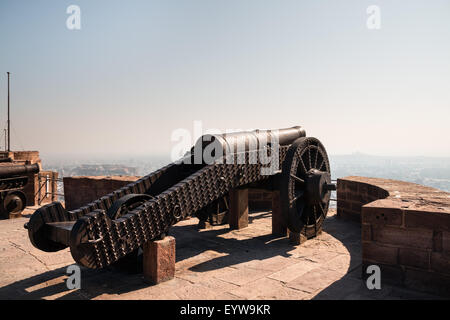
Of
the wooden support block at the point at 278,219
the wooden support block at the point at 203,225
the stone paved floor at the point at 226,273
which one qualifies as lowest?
the stone paved floor at the point at 226,273

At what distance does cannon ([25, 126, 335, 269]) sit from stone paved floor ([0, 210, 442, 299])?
495mm

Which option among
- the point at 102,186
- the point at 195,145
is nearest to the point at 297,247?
the point at 195,145

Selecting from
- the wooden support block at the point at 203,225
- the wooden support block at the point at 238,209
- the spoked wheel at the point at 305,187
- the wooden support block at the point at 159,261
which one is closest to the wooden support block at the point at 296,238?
the spoked wheel at the point at 305,187

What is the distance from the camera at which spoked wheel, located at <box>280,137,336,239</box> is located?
645 cm

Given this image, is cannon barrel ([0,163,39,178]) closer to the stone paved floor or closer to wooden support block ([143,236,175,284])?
the stone paved floor

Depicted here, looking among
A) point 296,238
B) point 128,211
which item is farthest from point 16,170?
point 296,238

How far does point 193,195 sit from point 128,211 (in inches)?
39.1

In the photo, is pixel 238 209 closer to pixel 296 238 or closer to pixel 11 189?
pixel 296 238

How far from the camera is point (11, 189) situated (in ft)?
31.7

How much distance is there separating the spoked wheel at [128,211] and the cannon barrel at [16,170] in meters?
6.16

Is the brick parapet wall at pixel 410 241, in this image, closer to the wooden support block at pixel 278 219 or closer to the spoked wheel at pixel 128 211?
the wooden support block at pixel 278 219

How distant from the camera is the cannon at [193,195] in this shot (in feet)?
13.6
